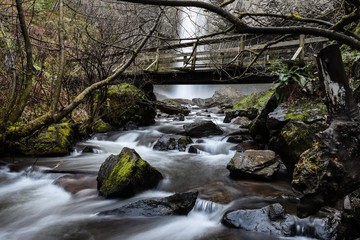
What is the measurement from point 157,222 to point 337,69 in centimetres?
327

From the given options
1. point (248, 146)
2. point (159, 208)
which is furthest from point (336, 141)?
point (248, 146)

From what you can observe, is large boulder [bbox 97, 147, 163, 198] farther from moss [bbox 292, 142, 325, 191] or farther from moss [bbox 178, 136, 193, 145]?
moss [bbox 178, 136, 193, 145]

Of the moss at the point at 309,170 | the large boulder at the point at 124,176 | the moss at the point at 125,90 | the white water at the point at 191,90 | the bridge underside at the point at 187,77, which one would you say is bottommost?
the large boulder at the point at 124,176

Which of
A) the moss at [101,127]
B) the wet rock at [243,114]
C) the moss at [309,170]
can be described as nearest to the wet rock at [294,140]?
the moss at [309,170]

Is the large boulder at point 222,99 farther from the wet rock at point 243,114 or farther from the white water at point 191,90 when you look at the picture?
the wet rock at point 243,114

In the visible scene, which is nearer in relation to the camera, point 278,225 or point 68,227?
point 278,225

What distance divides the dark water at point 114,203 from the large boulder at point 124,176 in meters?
0.14

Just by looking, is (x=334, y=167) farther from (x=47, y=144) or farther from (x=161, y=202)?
(x=47, y=144)

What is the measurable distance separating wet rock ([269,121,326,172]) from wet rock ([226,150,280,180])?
30 centimetres

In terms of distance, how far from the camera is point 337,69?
2287 millimetres

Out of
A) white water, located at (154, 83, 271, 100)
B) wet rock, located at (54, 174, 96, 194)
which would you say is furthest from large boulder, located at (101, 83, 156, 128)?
white water, located at (154, 83, 271, 100)

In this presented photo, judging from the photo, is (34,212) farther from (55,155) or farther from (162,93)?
(162,93)

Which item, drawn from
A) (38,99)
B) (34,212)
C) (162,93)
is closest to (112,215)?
(34,212)

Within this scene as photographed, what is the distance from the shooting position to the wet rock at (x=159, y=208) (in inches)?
179
